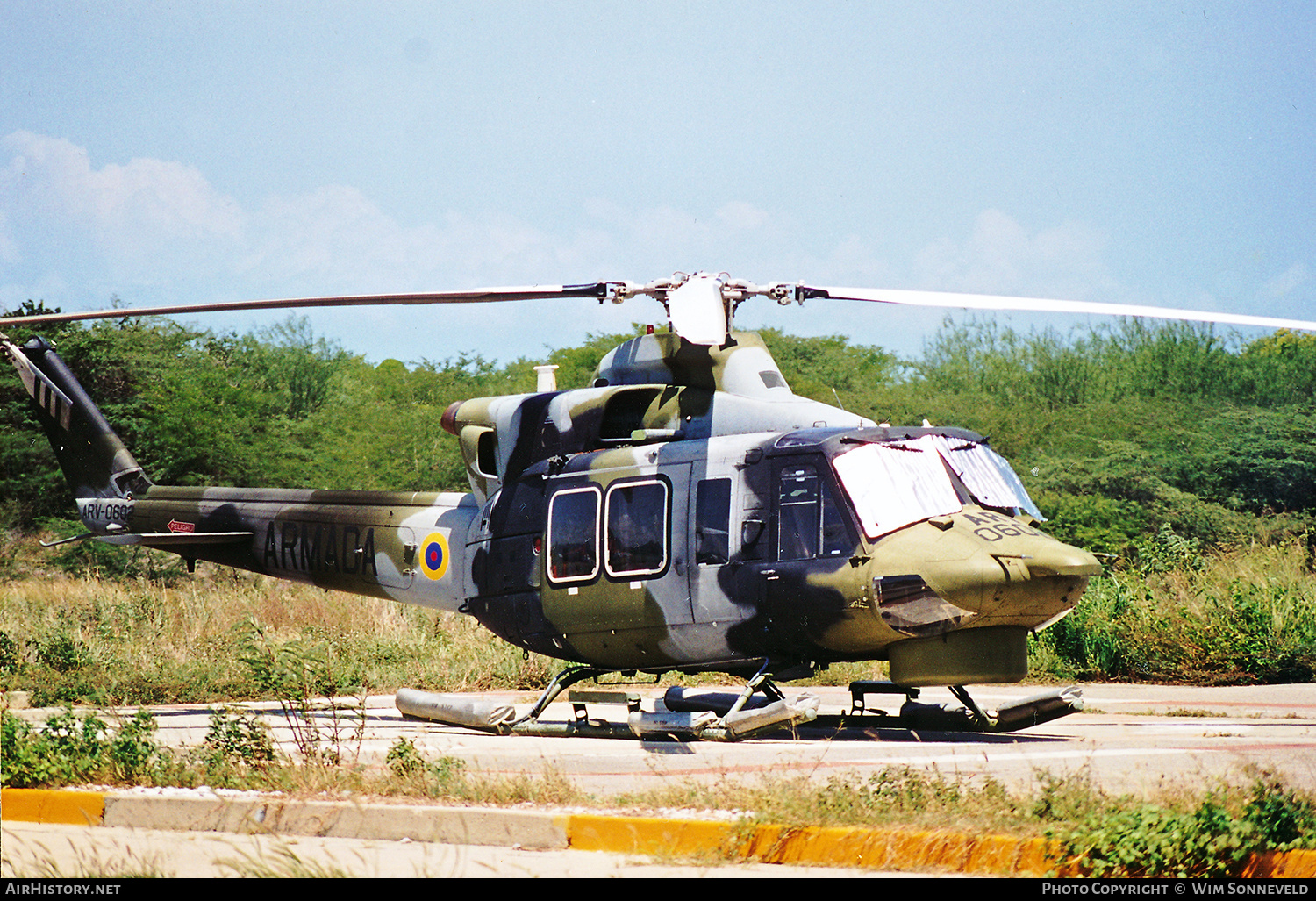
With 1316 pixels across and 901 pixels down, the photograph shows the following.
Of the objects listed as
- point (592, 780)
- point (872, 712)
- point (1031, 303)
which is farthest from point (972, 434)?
point (592, 780)

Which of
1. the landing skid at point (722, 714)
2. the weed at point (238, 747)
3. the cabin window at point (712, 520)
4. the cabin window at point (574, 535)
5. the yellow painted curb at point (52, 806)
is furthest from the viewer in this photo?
the cabin window at point (574, 535)

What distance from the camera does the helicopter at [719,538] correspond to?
29.5ft

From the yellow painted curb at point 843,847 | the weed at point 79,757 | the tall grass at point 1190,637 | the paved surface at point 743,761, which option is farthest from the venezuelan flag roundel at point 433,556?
the tall grass at point 1190,637

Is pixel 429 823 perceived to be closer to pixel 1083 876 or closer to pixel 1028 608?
pixel 1083 876

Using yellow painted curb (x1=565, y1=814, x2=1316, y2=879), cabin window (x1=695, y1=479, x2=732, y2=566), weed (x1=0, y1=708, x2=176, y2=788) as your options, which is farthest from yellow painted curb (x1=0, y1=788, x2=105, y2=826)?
cabin window (x1=695, y1=479, x2=732, y2=566)

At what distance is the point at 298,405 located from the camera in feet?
152

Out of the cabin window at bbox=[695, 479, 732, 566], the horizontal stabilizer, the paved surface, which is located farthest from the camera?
the horizontal stabilizer

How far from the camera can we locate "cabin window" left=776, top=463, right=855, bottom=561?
30.6 ft

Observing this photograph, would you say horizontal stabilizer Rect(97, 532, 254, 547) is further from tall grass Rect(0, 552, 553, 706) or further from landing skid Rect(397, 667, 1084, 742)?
landing skid Rect(397, 667, 1084, 742)

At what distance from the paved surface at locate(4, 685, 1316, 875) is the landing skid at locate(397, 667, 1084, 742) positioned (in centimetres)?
13

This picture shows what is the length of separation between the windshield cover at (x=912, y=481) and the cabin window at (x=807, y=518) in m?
0.19

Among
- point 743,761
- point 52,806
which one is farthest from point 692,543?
point 52,806

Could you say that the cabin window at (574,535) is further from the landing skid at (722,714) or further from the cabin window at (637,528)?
the landing skid at (722,714)

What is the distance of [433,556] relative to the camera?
1196 centimetres
